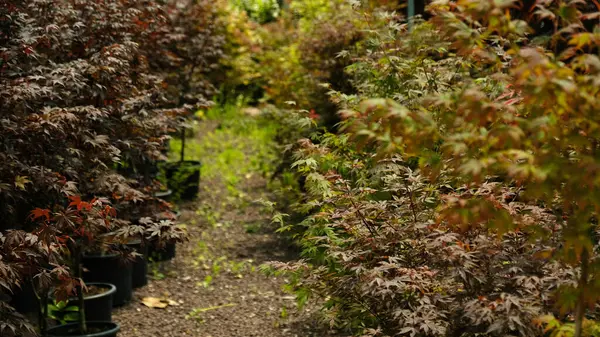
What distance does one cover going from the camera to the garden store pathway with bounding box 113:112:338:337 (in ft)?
20.6

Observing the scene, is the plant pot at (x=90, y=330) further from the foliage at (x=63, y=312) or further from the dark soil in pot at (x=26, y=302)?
the dark soil in pot at (x=26, y=302)

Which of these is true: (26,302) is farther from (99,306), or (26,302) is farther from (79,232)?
(79,232)

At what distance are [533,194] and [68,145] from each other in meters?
3.30

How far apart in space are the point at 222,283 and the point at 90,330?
1857 mm

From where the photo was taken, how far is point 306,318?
6.43 m

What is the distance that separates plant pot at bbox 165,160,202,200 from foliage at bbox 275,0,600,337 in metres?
3.49

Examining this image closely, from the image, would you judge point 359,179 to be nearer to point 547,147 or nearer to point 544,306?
point 544,306

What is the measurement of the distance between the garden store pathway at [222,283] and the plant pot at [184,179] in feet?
0.61

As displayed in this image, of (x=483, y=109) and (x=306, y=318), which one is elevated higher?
(x=483, y=109)

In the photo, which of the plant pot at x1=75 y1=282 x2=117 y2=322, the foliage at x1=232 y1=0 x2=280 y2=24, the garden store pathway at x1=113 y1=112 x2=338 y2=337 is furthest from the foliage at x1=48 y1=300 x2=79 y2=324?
the foliage at x1=232 y1=0 x2=280 y2=24

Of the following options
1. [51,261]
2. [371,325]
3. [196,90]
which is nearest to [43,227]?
[51,261]

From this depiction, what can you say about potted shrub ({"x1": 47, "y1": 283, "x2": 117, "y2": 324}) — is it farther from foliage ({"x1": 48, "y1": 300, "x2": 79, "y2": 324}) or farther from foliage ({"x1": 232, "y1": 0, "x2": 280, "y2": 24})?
foliage ({"x1": 232, "y1": 0, "x2": 280, "y2": 24})

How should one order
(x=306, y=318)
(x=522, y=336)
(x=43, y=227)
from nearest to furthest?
(x=522, y=336), (x=43, y=227), (x=306, y=318)

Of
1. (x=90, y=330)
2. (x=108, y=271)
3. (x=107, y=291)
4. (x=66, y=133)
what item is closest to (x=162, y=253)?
(x=108, y=271)
